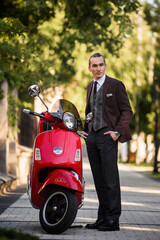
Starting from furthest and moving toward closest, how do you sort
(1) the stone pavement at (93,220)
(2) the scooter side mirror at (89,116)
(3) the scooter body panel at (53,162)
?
(2) the scooter side mirror at (89,116) < (3) the scooter body panel at (53,162) < (1) the stone pavement at (93,220)

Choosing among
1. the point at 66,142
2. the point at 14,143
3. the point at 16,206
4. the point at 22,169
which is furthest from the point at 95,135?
the point at 22,169

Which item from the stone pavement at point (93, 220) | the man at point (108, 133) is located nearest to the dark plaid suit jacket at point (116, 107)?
the man at point (108, 133)

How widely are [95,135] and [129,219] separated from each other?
152 cm

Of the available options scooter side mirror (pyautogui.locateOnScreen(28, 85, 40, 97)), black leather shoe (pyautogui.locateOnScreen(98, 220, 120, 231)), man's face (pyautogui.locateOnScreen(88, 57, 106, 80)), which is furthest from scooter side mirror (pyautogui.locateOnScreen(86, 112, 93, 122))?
black leather shoe (pyautogui.locateOnScreen(98, 220, 120, 231))

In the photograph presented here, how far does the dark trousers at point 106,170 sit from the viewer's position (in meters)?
6.09

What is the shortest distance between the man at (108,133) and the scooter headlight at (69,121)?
0.75ft

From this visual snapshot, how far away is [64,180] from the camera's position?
5699mm

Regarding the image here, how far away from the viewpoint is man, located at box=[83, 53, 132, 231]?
6.09 metres

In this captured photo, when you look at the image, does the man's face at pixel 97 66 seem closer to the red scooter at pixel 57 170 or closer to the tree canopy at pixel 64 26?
the red scooter at pixel 57 170

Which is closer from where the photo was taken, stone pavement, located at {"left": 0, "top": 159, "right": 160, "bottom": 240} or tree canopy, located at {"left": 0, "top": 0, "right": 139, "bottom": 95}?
stone pavement, located at {"left": 0, "top": 159, "right": 160, "bottom": 240}

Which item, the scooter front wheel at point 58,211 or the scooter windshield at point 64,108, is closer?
the scooter front wheel at point 58,211

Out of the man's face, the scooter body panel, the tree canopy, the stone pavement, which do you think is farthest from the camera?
the tree canopy

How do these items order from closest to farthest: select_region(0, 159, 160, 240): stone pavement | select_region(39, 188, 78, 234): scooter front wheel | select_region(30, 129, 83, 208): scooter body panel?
select_region(39, 188, 78, 234): scooter front wheel, select_region(0, 159, 160, 240): stone pavement, select_region(30, 129, 83, 208): scooter body panel

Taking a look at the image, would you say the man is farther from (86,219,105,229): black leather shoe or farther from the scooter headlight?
the scooter headlight
